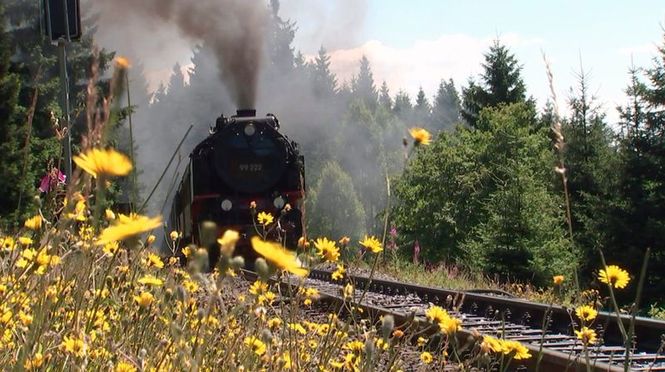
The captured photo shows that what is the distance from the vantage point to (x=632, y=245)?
21875mm

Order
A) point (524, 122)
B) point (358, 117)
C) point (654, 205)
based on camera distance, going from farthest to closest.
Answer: point (358, 117)
point (524, 122)
point (654, 205)

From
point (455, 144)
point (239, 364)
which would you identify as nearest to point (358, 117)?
point (455, 144)

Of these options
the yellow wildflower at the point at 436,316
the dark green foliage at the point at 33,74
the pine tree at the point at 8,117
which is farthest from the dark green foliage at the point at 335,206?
the yellow wildflower at the point at 436,316

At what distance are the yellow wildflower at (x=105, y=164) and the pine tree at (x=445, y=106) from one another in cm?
11666

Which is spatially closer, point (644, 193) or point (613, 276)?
point (613, 276)

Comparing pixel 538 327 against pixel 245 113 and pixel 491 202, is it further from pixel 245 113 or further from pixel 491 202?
pixel 491 202

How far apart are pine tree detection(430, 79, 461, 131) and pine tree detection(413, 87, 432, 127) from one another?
0.84 metres

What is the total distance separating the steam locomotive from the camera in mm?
14227

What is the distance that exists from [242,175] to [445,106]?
116 m

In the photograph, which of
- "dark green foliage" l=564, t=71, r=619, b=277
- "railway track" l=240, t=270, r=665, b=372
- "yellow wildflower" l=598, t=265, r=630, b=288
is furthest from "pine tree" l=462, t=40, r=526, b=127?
"yellow wildflower" l=598, t=265, r=630, b=288

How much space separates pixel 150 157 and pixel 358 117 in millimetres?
21733

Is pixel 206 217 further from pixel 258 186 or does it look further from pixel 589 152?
pixel 589 152

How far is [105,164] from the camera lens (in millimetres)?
1157

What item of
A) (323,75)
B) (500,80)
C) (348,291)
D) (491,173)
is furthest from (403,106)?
(348,291)
